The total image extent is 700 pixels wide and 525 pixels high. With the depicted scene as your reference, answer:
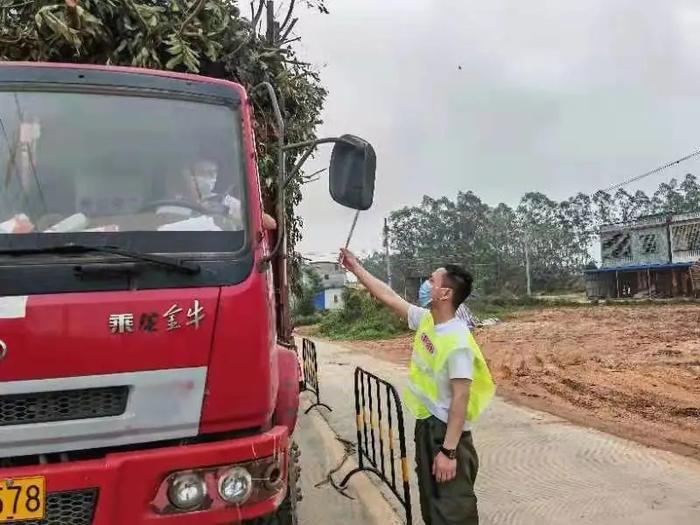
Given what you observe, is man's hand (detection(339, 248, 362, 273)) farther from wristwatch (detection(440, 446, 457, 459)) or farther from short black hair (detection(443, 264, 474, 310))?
wristwatch (detection(440, 446, 457, 459))

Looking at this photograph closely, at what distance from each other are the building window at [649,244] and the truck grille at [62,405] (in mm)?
45081

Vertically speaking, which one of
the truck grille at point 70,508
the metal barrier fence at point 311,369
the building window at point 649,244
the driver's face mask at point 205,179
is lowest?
the metal barrier fence at point 311,369

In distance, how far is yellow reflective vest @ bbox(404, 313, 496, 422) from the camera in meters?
3.11

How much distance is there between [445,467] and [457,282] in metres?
0.89

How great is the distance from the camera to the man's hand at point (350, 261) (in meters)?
3.65

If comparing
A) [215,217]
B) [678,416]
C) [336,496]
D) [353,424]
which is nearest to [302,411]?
[353,424]

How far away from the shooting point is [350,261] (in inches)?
144

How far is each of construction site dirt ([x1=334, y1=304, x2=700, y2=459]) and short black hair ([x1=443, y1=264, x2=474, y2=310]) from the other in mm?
4131

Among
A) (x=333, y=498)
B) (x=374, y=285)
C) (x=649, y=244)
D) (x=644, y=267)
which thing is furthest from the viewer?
(x=649, y=244)

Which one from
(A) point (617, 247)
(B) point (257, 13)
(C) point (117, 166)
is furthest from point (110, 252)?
(A) point (617, 247)

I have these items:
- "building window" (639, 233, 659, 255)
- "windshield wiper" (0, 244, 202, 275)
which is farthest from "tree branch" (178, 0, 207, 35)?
"building window" (639, 233, 659, 255)

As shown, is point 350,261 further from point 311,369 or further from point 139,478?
point 311,369

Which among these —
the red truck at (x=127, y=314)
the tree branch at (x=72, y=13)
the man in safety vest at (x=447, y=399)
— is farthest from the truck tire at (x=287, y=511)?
the tree branch at (x=72, y=13)

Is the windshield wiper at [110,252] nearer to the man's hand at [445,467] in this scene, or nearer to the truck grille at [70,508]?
the truck grille at [70,508]
